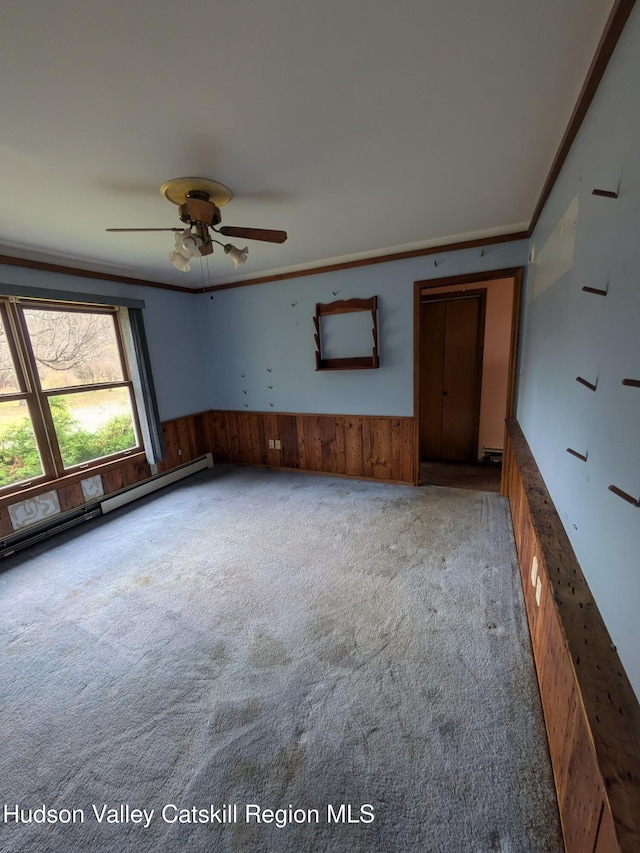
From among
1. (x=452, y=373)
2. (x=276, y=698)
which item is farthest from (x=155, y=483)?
(x=452, y=373)

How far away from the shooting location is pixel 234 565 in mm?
2482

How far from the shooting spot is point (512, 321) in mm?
3035

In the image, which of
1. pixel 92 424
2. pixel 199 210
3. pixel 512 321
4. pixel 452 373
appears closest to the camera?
pixel 199 210

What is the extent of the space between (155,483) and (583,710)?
4.03 meters

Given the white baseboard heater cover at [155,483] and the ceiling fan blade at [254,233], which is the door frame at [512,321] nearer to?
the ceiling fan blade at [254,233]

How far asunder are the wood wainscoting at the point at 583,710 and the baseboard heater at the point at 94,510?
3.63 metres

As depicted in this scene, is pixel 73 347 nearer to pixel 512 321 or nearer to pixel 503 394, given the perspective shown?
pixel 512 321

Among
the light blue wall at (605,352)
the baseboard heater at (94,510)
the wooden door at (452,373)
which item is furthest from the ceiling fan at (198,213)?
the wooden door at (452,373)

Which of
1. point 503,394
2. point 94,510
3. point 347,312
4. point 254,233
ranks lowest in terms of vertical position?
point 94,510

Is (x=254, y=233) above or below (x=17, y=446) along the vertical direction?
above

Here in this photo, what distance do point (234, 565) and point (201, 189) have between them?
2357 mm

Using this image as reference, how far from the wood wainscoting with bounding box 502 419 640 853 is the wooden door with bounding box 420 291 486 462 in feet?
9.64

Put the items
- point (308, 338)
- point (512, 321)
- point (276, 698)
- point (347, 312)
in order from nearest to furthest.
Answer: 1. point (276, 698)
2. point (512, 321)
3. point (347, 312)
4. point (308, 338)

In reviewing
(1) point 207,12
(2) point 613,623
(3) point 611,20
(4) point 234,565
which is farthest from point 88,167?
(2) point 613,623
